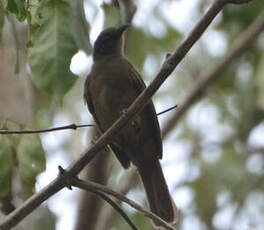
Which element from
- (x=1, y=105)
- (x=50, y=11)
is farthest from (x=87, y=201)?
(x=50, y=11)

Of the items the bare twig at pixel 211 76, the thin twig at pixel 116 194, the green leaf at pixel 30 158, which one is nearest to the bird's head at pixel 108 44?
the bare twig at pixel 211 76

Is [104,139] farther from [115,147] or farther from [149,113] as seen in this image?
[115,147]

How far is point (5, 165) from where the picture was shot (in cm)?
307

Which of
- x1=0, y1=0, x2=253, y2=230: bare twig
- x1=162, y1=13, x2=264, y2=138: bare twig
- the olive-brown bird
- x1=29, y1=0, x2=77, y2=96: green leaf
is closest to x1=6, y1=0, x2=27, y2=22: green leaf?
x1=29, y1=0, x2=77, y2=96: green leaf

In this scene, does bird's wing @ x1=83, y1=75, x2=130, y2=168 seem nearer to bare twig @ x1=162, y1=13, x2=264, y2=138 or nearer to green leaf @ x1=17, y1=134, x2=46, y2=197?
bare twig @ x1=162, y1=13, x2=264, y2=138

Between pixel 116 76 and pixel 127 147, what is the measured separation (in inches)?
20.4

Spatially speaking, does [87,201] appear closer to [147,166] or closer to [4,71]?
[147,166]

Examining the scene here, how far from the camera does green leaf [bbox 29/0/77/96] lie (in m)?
2.89

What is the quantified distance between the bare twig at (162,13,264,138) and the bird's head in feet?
2.67

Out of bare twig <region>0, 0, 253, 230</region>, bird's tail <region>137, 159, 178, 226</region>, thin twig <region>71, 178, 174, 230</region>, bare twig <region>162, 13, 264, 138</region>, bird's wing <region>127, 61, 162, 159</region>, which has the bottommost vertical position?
thin twig <region>71, 178, 174, 230</region>

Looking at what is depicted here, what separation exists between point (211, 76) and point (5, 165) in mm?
3110

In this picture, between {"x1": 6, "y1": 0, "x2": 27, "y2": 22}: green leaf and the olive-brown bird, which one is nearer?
{"x1": 6, "y1": 0, "x2": 27, "y2": 22}: green leaf

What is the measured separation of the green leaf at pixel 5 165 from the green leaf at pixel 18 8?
0.69m

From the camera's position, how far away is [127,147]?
15.9 feet
